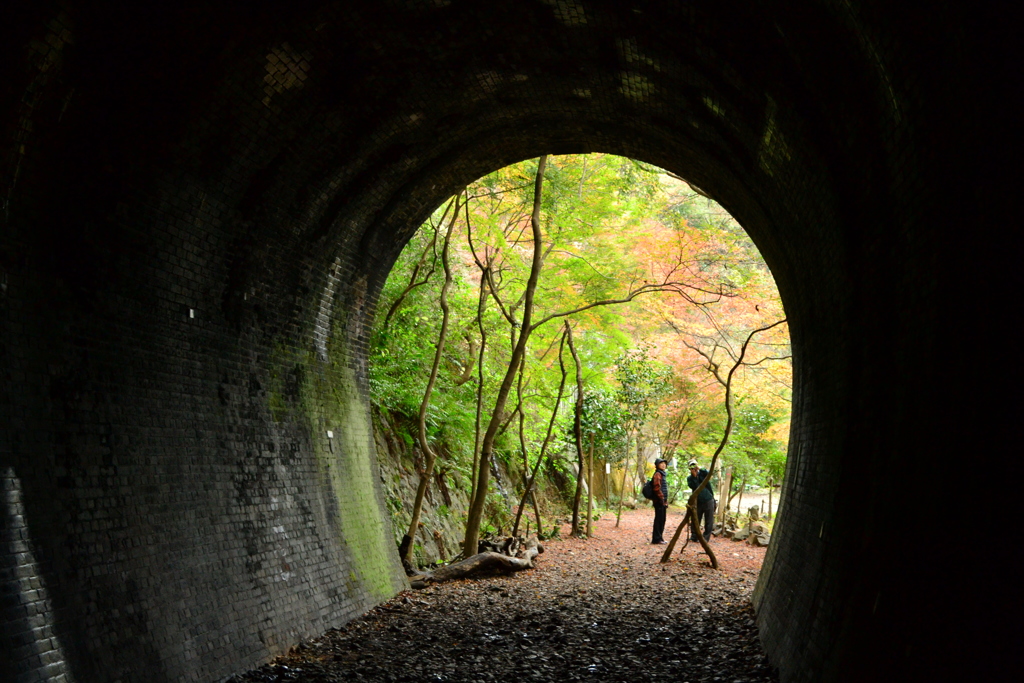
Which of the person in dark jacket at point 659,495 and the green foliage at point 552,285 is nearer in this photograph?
the green foliage at point 552,285

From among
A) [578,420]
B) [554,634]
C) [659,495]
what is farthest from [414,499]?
[554,634]

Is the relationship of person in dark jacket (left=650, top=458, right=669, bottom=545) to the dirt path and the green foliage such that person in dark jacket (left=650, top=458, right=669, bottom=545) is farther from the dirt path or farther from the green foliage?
the dirt path

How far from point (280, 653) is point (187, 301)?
2792 millimetres

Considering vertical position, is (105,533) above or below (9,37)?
below

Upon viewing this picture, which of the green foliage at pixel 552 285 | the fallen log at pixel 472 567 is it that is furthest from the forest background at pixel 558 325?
the fallen log at pixel 472 567

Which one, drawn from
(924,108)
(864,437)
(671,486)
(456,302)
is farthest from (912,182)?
(671,486)

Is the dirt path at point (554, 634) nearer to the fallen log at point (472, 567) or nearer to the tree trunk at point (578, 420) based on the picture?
the fallen log at point (472, 567)

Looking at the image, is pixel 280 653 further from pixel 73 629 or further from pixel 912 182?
pixel 912 182

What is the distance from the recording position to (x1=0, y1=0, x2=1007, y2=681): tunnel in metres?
2.74

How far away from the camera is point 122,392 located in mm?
5039

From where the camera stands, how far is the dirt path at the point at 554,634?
548 cm

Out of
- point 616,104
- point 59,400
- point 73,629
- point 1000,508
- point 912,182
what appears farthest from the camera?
point 616,104

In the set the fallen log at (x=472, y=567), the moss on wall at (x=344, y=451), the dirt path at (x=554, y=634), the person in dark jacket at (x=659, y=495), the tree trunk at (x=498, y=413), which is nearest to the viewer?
the dirt path at (x=554, y=634)

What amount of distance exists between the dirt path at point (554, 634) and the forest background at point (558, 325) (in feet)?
6.45
